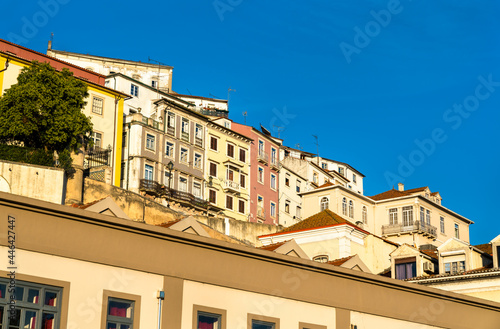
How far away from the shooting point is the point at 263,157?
8850 cm

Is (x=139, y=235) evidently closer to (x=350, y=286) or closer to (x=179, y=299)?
(x=179, y=299)

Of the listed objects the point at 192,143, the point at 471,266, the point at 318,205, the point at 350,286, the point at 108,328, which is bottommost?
the point at 108,328

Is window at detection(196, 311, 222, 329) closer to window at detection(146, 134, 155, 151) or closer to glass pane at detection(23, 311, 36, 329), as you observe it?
glass pane at detection(23, 311, 36, 329)

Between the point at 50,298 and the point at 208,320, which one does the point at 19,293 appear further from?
the point at 208,320

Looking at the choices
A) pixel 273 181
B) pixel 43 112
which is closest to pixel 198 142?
pixel 273 181

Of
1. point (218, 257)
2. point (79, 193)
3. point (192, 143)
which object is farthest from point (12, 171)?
point (192, 143)

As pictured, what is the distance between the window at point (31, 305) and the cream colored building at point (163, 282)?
0.03 metres

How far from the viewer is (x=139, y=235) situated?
23.7 meters

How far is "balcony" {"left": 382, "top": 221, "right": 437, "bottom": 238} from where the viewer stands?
77.4 m

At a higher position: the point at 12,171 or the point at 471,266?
the point at 12,171

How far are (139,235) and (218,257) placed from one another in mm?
3012

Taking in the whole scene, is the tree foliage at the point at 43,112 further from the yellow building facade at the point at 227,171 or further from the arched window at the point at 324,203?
the arched window at the point at 324,203

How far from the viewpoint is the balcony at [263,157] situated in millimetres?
87775

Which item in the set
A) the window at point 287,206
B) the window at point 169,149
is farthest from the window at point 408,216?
→ the window at point 169,149
